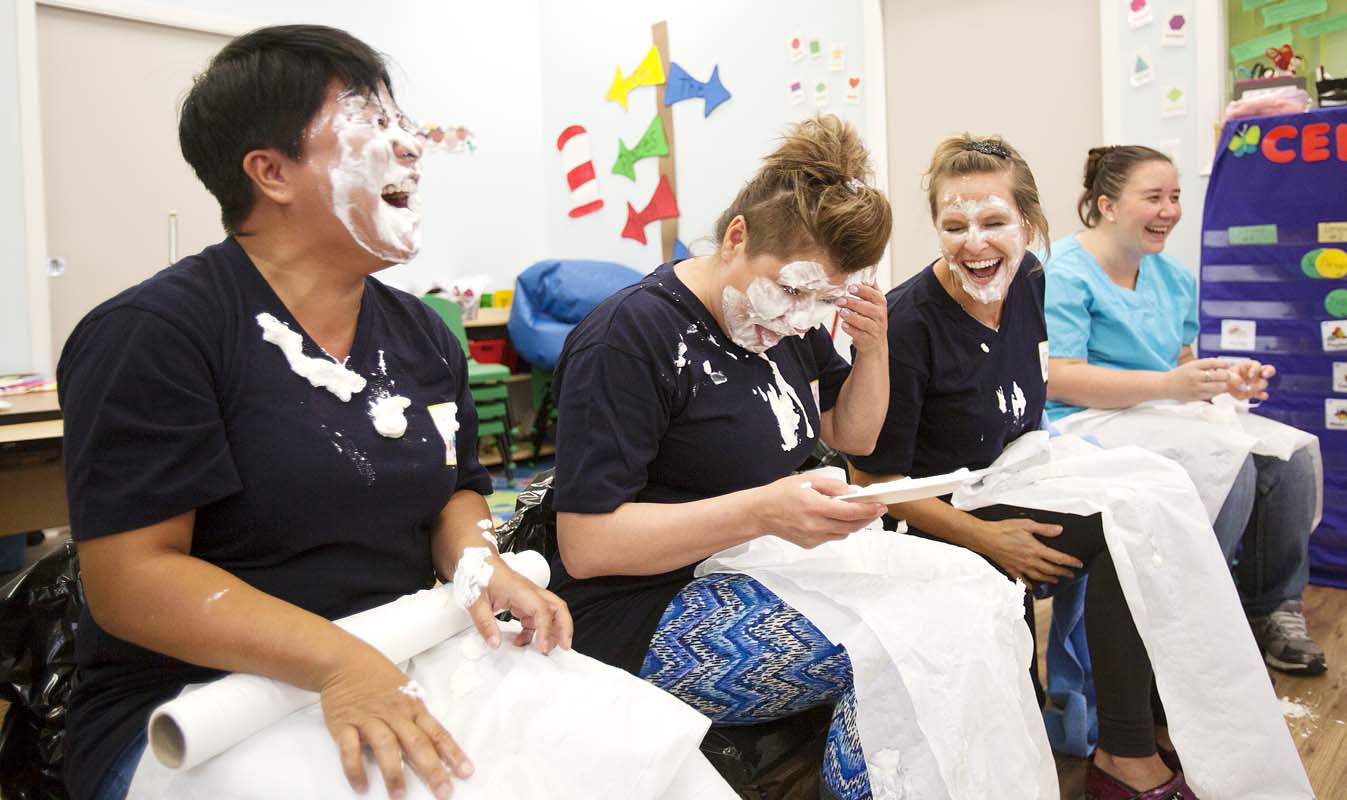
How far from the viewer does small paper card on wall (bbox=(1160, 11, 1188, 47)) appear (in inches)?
133

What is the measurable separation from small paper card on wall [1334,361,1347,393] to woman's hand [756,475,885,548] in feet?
7.60

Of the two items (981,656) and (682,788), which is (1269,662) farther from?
(682,788)

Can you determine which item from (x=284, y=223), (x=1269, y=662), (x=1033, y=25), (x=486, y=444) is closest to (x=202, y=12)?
(x=486, y=444)

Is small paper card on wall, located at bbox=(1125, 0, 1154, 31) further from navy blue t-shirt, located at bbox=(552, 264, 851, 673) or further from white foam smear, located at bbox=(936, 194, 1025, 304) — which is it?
navy blue t-shirt, located at bbox=(552, 264, 851, 673)

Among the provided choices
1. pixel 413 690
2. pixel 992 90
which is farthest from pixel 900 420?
pixel 992 90

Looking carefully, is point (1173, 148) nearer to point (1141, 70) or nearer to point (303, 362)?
point (1141, 70)

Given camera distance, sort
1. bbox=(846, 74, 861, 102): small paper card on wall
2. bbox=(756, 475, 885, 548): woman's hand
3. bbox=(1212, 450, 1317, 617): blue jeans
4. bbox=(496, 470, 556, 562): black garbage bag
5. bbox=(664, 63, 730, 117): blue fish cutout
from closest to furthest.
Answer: bbox=(756, 475, 885, 548): woman's hand < bbox=(496, 470, 556, 562): black garbage bag < bbox=(1212, 450, 1317, 617): blue jeans < bbox=(846, 74, 861, 102): small paper card on wall < bbox=(664, 63, 730, 117): blue fish cutout

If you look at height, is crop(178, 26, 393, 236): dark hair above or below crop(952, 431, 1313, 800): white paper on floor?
above

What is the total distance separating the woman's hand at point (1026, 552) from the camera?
1612 mm

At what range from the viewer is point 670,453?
4.33 feet

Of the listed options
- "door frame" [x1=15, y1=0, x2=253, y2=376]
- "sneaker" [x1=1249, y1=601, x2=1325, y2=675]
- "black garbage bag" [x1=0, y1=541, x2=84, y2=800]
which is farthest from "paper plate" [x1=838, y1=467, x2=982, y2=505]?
"door frame" [x1=15, y1=0, x2=253, y2=376]

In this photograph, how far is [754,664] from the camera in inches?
47.4

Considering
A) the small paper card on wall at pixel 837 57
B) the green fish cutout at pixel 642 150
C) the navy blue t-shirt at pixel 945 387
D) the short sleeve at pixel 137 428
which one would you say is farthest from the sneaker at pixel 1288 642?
the green fish cutout at pixel 642 150

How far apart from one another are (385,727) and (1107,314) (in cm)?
206
